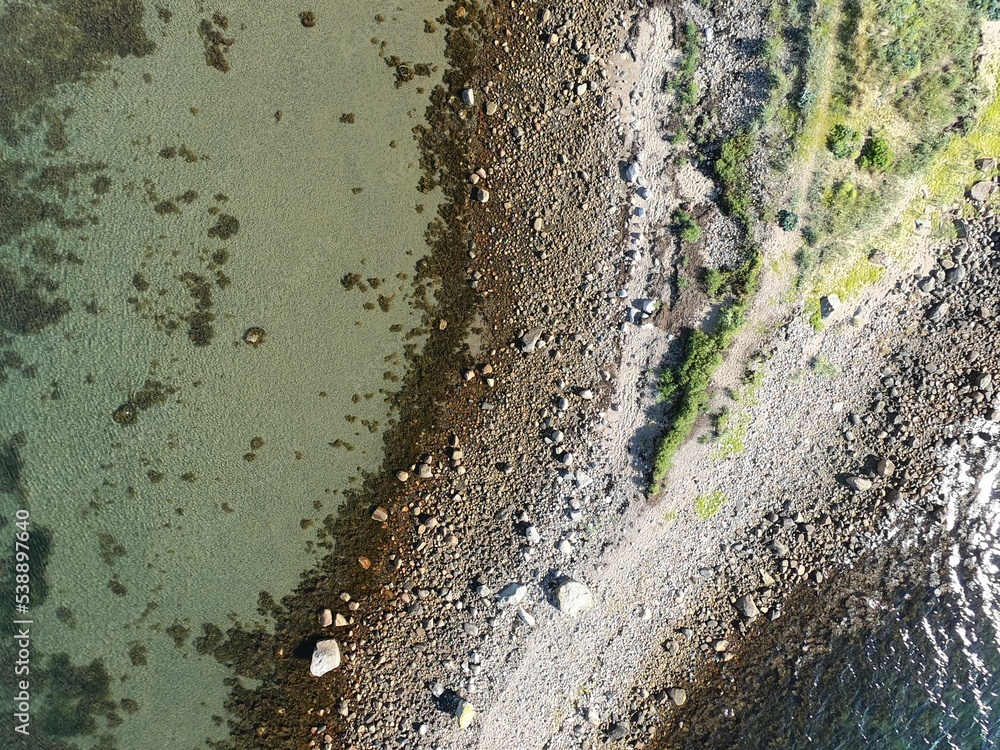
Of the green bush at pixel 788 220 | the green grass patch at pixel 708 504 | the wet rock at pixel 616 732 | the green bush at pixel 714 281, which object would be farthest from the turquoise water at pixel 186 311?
the wet rock at pixel 616 732

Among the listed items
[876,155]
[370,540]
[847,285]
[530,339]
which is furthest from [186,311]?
[876,155]

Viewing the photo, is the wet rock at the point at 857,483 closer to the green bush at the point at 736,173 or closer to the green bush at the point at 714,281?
the green bush at the point at 714,281

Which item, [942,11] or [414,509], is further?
[414,509]

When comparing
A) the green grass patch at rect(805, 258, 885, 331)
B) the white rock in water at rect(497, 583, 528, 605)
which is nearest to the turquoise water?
the white rock in water at rect(497, 583, 528, 605)

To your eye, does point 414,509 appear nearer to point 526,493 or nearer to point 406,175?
Answer: point 526,493

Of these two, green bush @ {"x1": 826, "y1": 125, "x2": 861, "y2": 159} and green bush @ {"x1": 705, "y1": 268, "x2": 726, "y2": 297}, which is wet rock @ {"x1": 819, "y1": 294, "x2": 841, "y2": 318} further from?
green bush @ {"x1": 826, "y1": 125, "x2": 861, "y2": 159}

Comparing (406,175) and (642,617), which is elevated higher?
(406,175)

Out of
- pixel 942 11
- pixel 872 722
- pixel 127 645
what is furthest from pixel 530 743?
pixel 942 11
